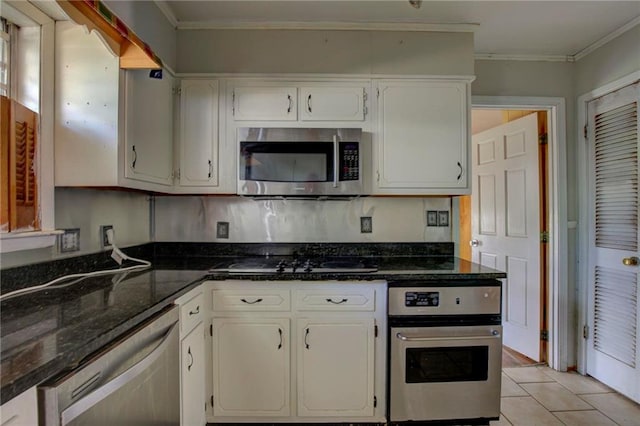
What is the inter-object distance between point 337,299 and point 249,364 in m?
0.59

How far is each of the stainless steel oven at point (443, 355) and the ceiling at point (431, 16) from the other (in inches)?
64.8

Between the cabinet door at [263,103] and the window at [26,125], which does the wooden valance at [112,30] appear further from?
the cabinet door at [263,103]

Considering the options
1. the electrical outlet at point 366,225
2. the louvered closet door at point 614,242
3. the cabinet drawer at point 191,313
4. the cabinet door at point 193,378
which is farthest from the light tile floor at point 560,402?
the cabinet drawer at point 191,313

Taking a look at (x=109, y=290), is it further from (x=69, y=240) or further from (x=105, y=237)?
(x=105, y=237)

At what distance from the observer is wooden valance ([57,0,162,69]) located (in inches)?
44.3

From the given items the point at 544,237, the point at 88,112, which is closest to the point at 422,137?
the point at 544,237

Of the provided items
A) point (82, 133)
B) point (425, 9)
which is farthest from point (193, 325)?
point (425, 9)

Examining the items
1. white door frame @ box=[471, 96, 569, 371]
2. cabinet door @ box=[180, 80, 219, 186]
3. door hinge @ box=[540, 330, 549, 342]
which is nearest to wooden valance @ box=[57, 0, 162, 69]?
→ cabinet door @ box=[180, 80, 219, 186]

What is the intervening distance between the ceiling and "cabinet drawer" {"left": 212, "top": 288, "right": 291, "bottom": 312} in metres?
1.66

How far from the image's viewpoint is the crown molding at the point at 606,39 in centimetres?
209

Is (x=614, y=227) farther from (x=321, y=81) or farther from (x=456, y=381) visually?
(x=321, y=81)

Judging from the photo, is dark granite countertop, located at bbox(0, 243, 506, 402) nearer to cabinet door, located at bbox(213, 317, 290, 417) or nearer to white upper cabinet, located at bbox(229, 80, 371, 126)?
cabinet door, located at bbox(213, 317, 290, 417)

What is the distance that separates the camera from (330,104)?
6.75 ft

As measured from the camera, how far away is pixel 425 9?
1.95 metres
